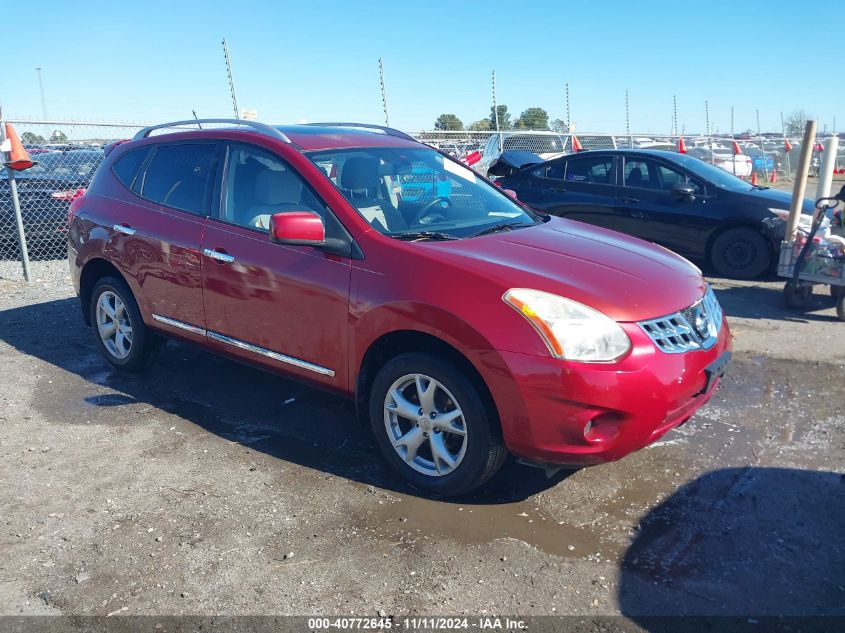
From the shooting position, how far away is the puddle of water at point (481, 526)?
3346mm

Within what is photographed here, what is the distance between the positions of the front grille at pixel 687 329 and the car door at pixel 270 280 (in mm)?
1590

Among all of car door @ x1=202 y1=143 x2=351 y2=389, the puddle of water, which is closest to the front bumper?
the puddle of water

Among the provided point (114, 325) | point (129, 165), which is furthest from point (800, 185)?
point (114, 325)

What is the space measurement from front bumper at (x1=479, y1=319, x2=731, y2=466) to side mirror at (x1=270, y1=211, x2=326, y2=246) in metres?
1.17

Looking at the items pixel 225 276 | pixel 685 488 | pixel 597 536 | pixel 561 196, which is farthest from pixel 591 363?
pixel 561 196

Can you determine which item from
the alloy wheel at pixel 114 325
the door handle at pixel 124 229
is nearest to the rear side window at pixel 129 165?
the door handle at pixel 124 229

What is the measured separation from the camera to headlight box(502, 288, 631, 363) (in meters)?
3.29

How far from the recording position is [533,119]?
84.0ft

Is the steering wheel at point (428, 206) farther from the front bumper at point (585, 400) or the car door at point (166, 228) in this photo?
the car door at point (166, 228)

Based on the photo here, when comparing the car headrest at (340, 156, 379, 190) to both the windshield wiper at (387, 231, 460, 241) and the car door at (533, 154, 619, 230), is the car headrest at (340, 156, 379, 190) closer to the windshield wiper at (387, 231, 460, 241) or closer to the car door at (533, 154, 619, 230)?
the windshield wiper at (387, 231, 460, 241)

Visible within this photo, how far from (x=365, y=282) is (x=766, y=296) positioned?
5678 mm

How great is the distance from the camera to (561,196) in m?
9.91

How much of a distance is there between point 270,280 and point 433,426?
52.7 inches

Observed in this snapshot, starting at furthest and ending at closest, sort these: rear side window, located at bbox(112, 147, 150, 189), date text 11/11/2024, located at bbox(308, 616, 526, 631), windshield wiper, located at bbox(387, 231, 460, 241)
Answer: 1. rear side window, located at bbox(112, 147, 150, 189)
2. windshield wiper, located at bbox(387, 231, 460, 241)
3. date text 11/11/2024, located at bbox(308, 616, 526, 631)
